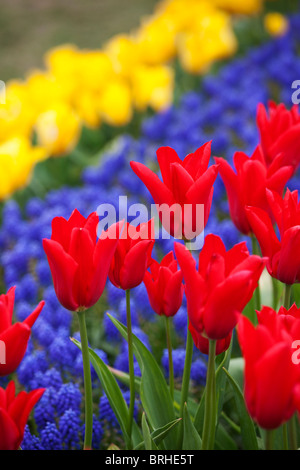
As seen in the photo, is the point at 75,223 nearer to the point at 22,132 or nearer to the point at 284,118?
the point at 284,118

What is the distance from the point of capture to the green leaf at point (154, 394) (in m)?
0.87

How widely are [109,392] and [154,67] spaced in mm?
2551

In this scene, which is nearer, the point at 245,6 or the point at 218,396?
the point at 218,396

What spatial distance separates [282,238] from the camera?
2.51ft

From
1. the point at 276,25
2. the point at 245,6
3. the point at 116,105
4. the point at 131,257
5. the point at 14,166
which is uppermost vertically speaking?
the point at 245,6

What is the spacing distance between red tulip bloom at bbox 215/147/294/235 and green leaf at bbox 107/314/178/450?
0.23 m

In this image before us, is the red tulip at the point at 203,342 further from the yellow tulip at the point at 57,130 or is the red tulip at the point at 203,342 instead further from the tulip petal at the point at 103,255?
the yellow tulip at the point at 57,130

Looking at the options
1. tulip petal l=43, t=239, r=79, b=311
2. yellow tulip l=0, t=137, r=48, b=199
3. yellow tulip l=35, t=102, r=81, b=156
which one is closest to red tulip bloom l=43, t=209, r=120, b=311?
tulip petal l=43, t=239, r=79, b=311

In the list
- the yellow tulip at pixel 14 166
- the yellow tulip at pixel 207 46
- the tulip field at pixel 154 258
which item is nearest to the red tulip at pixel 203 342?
the tulip field at pixel 154 258

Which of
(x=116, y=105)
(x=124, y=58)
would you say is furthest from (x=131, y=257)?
(x=124, y=58)

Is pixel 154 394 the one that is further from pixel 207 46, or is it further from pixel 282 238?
pixel 207 46

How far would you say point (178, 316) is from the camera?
132 cm

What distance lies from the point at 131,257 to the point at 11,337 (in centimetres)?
17
